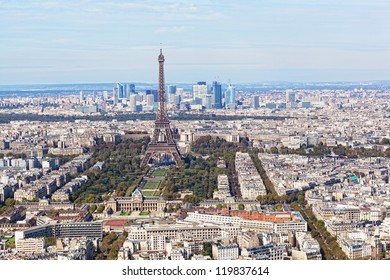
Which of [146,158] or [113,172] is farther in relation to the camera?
[146,158]

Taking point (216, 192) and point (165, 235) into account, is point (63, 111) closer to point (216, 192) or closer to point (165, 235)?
point (216, 192)

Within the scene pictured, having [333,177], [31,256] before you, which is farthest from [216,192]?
[31,256]

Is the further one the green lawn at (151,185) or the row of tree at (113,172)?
the green lawn at (151,185)

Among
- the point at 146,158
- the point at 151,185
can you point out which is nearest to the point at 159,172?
the point at 146,158

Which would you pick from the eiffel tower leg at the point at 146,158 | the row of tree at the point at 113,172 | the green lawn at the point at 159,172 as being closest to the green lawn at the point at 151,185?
the row of tree at the point at 113,172

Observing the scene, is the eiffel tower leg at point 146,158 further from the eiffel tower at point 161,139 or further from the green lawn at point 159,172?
the green lawn at point 159,172

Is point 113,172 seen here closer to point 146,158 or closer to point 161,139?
point 146,158

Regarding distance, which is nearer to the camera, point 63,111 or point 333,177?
point 333,177
